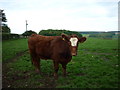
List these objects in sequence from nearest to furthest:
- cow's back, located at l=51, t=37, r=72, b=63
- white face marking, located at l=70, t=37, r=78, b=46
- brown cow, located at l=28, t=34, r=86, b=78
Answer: white face marking, located at l=70, t=37, r=78, b=46, brown cow, located at l=28, t=34, r=86, b=78, cow's back, located at l=51, t=37, r=72, b=63

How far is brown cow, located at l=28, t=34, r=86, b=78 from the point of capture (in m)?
5.71

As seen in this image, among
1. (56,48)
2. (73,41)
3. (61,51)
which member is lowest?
(61,51)

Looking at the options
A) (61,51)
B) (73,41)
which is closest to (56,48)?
(61,51)

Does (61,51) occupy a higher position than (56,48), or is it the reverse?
(56,48)

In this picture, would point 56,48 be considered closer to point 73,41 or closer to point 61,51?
point 61,51

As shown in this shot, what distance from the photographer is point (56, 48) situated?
621 cm

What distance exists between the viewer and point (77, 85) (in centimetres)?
538

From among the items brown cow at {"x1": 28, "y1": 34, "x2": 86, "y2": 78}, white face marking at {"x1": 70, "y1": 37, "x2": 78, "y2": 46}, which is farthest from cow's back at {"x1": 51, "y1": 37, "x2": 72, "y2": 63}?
white face marking at {"x1": 70, "y1": 37, "x2": 78, "y2": 46}

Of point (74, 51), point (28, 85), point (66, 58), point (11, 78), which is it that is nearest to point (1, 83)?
point (11, 78)

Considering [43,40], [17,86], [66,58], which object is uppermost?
[43,40]

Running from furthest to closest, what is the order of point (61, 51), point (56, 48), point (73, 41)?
point (56, 48) → point (61, 51) → point (73, 41)

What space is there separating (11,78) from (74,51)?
299cm

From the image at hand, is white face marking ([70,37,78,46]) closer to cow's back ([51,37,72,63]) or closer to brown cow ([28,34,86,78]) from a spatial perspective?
brown cow ([28,34,86,78])

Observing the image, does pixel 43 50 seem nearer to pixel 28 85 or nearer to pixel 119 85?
pixel 28 85
